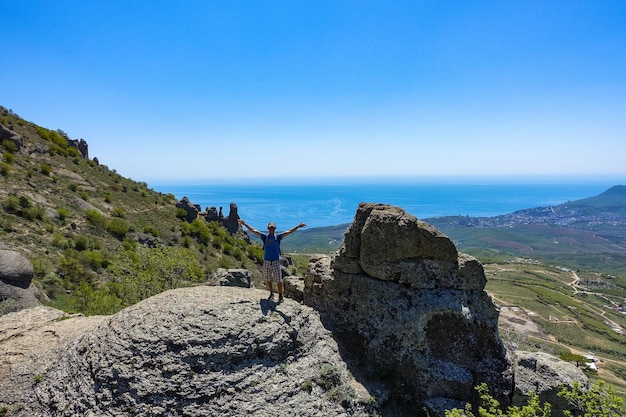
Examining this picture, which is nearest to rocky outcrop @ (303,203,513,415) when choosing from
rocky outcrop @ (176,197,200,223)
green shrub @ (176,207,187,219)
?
green shrub @ (176,207,187,219)

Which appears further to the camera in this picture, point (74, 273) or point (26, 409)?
point (74, 273)

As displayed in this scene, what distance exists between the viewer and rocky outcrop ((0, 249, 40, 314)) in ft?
61.4

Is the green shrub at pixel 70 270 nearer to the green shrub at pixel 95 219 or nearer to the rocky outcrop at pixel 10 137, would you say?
the green shrub at pixel 95 219

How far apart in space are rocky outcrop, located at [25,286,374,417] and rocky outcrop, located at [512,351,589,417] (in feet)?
22.6

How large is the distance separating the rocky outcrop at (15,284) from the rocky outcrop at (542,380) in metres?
25.4

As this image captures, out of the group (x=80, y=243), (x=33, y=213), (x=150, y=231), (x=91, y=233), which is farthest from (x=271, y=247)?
(x=150, y=231)

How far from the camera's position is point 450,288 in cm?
1284

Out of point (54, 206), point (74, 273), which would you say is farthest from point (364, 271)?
point (54, 206)

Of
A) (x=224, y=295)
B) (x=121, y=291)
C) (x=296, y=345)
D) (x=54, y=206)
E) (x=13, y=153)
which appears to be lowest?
(x=121, y=291)

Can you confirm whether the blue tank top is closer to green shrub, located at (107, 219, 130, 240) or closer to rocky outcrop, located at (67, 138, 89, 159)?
green shrub, located at (107, 219, 130, 240)

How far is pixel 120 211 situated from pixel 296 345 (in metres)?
41.4

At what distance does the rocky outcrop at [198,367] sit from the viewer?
1003cm

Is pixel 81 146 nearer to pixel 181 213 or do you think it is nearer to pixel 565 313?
pixel 181 213

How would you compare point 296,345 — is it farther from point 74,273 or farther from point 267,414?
point 74,273
